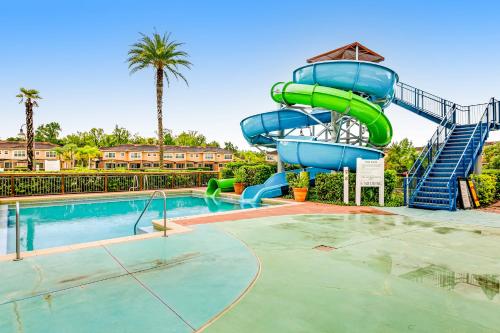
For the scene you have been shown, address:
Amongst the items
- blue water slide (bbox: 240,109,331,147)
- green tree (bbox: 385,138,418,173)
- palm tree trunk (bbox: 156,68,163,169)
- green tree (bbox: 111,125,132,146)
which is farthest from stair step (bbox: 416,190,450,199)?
green tree (bbox: 111,125,132,146)

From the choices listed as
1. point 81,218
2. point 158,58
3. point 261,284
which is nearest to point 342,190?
point 261,284

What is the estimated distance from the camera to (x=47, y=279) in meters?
4.04

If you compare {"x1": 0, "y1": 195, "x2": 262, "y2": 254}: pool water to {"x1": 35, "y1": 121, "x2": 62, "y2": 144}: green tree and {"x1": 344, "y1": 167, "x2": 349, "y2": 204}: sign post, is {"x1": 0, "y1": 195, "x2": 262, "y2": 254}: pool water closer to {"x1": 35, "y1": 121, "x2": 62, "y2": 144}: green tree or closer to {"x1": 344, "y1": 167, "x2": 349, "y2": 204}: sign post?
{"x1": 344, "y1": 167, "x2": 349, "y2": 204}: sign post

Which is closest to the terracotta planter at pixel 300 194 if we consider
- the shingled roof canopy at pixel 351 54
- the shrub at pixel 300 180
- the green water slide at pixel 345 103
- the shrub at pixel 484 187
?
the shrub at pixel 300 180

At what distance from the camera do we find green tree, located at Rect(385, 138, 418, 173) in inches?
1280

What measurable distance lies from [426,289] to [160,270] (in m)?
3.51

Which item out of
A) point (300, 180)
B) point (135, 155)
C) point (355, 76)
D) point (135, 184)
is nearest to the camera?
point (355, 76)

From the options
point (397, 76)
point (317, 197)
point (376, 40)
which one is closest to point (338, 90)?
point (397, 76)

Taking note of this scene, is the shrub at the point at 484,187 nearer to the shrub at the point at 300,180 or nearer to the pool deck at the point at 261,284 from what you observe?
the pool deck at the point at 261,284

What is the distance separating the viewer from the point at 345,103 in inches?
535

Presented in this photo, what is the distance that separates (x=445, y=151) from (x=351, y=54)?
769 cm

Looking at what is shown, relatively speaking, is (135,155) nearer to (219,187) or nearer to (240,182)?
(219,187)

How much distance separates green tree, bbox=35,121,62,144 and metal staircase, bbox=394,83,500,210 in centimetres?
9494

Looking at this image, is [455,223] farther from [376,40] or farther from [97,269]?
[376,40]
